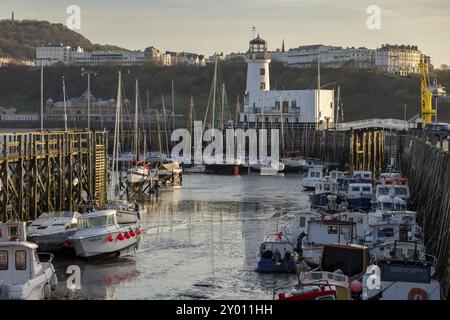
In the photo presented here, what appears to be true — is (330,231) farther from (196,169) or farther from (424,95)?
(424,95)

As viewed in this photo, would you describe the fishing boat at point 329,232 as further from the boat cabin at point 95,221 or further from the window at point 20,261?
the window at point 20,261

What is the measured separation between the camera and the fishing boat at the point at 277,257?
108 feet

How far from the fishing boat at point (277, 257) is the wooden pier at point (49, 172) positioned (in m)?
10.1

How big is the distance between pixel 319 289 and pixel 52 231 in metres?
15.6

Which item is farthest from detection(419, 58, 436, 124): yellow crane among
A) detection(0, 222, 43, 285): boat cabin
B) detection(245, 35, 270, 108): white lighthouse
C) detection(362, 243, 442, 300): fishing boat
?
detection(0, 222, 43, 285): boat cabin

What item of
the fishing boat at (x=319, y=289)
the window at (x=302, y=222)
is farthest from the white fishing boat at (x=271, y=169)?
the fishing boat at (x=319, y=289)

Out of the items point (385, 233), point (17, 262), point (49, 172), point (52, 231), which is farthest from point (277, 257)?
point (49, 172)

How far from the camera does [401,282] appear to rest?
2530 cm

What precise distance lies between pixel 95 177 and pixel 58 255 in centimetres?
1541

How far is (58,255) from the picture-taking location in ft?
117

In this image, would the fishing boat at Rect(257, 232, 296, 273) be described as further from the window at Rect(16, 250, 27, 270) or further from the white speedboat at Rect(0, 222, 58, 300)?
the window at Rect(16, 250, 27, 270)

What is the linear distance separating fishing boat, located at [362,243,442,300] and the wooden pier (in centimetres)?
1633

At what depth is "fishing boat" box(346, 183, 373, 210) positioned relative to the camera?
5456 centimetres
